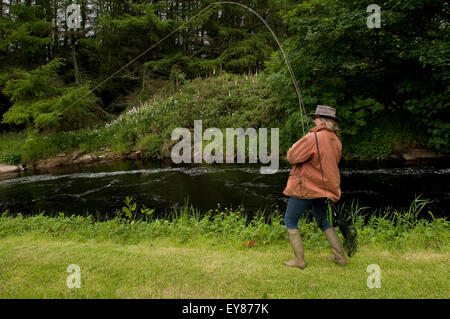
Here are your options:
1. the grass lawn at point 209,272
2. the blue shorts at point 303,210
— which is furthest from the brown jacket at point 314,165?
the grass lawn at point 209,272

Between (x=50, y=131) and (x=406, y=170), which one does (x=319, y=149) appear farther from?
(x=50, y=131)

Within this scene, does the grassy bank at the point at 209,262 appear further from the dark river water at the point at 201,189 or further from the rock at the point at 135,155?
the rock at the point at 135,155

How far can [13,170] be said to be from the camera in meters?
14.0

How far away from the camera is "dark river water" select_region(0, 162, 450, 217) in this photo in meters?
7.48

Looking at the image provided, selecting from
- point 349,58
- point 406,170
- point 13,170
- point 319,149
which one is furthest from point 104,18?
point 319,149

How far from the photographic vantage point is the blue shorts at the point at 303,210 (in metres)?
3.47

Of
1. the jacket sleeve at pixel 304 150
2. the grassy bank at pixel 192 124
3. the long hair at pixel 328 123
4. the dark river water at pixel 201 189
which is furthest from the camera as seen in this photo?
the grassy bank at pixel 192 124

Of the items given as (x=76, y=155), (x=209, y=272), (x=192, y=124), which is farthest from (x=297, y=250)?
(x=76, y=155)

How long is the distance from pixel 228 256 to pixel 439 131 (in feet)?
31.5

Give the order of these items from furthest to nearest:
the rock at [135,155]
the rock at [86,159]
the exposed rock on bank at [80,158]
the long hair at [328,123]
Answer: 1. the rock at [135,155]
2. the rock at [86,159]
3. the exposed rock on bank at [80,158]
4. the long hair at [328,123]

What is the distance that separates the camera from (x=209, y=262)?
377 centimetres

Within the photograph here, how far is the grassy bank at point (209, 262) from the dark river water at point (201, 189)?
2.20 metres

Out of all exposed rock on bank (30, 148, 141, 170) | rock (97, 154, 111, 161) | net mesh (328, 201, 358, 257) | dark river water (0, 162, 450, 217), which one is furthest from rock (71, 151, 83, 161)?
net mesh (328, 201, 358, 257)

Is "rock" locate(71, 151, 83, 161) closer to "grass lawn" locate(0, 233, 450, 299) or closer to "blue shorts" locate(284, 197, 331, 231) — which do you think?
"grass lawn" locate(0, 233, 450, 299)
